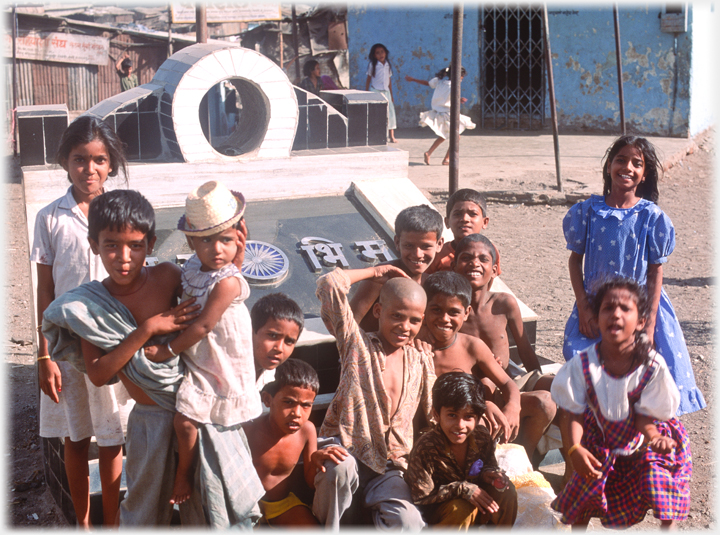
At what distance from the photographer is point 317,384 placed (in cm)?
257

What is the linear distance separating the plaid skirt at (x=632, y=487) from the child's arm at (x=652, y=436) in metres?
0.05

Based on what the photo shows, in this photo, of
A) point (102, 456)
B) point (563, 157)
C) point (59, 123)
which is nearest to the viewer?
point (102, 456)

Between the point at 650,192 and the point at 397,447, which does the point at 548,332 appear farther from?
the point at 397,447

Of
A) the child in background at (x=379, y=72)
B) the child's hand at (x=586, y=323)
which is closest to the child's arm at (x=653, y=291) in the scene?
the child's hand at (x=586, y=323)

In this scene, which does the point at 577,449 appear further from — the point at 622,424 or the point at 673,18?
→ the point at 673,18

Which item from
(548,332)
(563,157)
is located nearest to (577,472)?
(548,332)

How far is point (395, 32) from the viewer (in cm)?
1366

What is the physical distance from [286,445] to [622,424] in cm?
115

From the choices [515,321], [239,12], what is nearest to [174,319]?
[515,321]

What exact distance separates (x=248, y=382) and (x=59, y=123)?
2.54m

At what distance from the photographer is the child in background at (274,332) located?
8.66 feet

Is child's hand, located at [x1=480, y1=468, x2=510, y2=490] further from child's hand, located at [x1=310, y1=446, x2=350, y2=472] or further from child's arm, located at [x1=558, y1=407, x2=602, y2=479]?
child's hand, located at [x1=310, y1=446, x2=350, y2=472]

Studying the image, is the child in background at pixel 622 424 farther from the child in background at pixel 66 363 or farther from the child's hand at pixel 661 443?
the child in background at pixel 66 363

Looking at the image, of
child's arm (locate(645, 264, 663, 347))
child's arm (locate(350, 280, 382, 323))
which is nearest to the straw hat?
child's arm (locate(350, 280, 382, 323))
